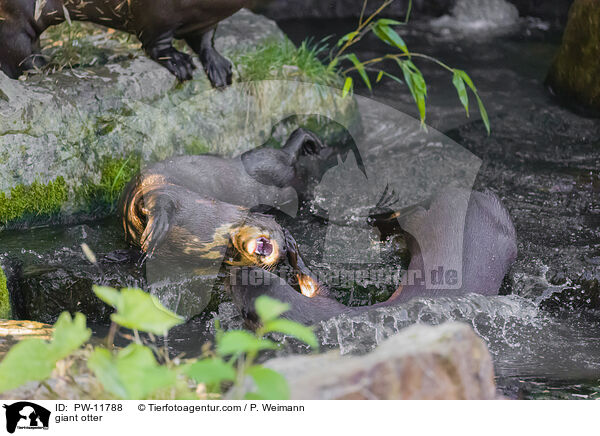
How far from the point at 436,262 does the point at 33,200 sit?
6.40 feet

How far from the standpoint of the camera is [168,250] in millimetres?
2916

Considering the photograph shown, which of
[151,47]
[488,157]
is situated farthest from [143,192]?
[488,157]

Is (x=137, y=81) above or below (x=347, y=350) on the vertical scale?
above

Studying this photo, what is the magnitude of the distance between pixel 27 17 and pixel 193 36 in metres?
0.87

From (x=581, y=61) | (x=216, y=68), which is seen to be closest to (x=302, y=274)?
(x=216, y=68)

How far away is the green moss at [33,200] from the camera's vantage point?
3230mm

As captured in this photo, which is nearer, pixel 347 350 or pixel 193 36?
pixel 347 350

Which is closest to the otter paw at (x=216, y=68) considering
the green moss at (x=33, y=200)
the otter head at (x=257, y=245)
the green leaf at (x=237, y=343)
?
the green moss at (x=33, y=200)

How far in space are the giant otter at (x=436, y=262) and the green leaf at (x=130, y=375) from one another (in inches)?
47.3

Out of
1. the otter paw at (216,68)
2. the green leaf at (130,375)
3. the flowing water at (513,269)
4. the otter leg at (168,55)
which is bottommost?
the flowing water at (513,269)

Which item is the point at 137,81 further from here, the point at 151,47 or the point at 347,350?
the point at 347,350

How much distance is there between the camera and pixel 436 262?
119 inches
